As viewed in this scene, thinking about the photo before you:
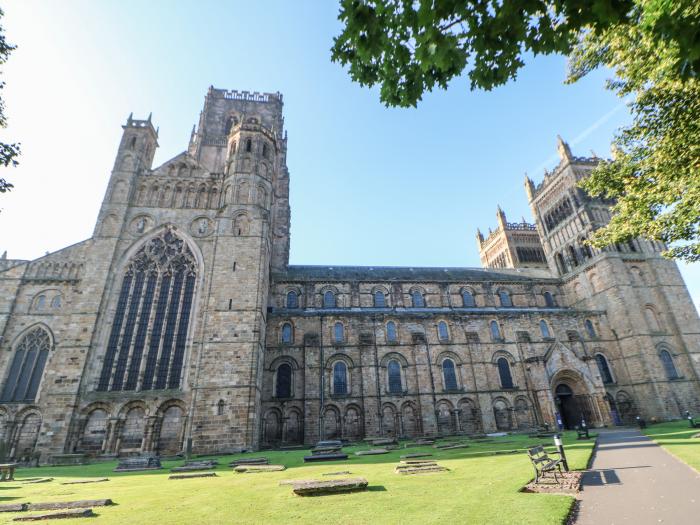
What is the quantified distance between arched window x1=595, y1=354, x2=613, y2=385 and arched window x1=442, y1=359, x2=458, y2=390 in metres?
14.3

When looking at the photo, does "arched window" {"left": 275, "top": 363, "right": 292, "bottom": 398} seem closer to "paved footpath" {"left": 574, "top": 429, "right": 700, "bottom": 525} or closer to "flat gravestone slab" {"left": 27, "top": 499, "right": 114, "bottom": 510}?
"flat gravestone slab" {"left": 27, "top": 499, "right": 114, "bottom": 510}

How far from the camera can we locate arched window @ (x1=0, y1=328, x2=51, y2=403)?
23.3 m

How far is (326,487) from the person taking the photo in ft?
27.3

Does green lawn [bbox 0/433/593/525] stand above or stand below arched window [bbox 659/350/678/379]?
below

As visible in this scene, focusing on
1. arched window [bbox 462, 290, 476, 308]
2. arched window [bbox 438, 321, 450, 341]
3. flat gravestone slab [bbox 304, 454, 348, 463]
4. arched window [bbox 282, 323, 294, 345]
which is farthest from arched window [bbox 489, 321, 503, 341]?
flat gravestone slab [bbox 304, 454, 348, 463]

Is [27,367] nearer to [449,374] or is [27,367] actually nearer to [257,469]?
[257,469]

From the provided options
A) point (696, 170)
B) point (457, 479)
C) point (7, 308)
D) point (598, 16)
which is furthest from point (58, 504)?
point (7, 308)

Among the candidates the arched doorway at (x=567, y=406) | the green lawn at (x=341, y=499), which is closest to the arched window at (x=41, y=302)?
the green lawn at (x=341, y=499)

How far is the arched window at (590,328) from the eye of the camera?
116ft

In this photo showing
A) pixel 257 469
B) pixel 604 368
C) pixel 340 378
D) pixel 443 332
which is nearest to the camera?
pixel 257 469

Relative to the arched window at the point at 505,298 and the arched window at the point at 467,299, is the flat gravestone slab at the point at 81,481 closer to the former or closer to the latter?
the arched window at the point at 467,299

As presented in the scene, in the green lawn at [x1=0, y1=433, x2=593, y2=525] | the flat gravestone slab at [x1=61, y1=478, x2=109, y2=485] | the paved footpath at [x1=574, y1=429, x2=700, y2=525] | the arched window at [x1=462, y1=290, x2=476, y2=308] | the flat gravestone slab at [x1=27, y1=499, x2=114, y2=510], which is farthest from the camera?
the arched window at [x1=462, y1=290, x2=476, y2=308]

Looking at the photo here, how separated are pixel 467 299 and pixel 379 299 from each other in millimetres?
9833

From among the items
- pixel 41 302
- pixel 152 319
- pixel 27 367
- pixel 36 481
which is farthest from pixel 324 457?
pixel 41 302
